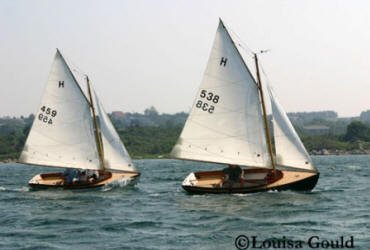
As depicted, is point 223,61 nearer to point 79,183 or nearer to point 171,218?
point 171,218

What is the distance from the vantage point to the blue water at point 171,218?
107ft

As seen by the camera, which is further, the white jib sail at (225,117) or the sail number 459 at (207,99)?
the sail number 459 at (207,99)

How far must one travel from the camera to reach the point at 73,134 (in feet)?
189

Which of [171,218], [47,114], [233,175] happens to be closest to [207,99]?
[233,175]

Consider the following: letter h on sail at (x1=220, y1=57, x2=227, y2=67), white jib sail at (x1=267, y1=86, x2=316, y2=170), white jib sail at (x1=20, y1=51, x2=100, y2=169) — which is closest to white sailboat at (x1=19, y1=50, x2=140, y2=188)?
white jib sail at (x1=20, y1=51, x2=100, y2=169)

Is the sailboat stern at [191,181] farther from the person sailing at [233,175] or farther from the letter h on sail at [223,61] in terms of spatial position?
the letter h on sail at [223,61]

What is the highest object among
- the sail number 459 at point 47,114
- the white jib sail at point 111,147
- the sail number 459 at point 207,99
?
the sail number 459 at point 207,99

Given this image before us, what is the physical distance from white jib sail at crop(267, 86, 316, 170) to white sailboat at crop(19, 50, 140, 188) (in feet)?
43.9

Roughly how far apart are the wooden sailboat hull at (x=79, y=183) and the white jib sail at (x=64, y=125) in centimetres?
136

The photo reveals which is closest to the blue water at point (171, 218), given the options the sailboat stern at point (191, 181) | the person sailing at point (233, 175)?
the sailboat stern at point (191, 181)

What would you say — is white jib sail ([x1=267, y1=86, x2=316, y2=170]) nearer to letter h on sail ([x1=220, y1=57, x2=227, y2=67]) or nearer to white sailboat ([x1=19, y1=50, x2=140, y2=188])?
letter h on sail ([x1=220, y1=57, x2=227, y2=67])

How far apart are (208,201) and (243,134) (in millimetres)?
6585

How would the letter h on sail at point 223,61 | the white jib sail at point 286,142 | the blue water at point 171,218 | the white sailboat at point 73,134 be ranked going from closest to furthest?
the blue water at point 171,218 < the white jib sail at point 286,142 < the letter h on sail at point 223,61 < the white sailboat at point 73,134

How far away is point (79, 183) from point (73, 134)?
4.48 meters
